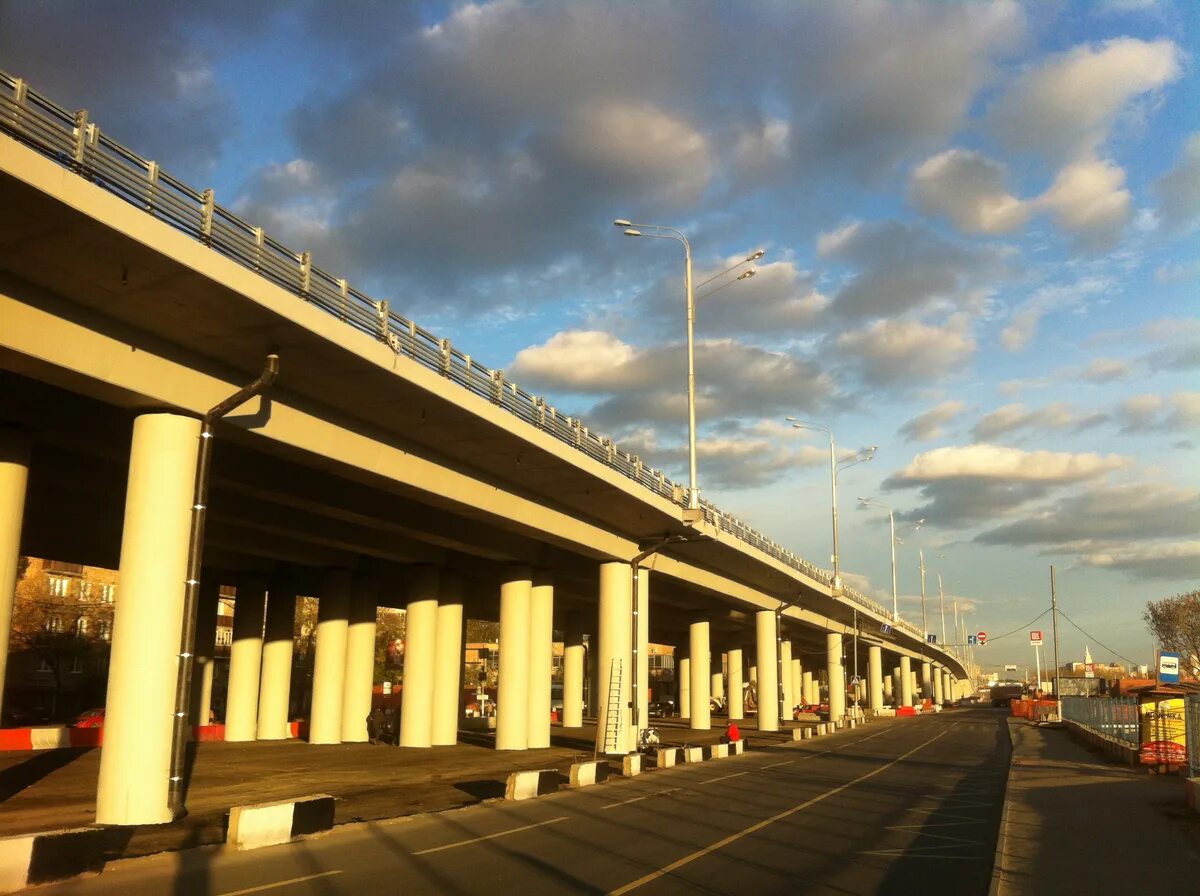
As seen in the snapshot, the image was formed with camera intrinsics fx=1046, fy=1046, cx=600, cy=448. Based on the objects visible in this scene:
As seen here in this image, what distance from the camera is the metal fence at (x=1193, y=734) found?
916 inches

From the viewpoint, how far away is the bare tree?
108m

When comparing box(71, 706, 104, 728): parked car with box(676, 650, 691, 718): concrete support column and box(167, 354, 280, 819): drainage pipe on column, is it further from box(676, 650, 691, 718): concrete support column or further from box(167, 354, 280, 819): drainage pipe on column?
box(676, 650, 691, 718): concrete support column

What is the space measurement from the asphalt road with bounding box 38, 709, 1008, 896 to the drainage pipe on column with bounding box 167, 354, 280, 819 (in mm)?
3009

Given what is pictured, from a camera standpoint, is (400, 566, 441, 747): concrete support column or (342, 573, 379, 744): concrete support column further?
(342, 573, 379, 744): concrete support column

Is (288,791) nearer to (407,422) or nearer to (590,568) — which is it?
(407,422)

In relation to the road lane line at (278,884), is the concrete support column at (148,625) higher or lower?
higher

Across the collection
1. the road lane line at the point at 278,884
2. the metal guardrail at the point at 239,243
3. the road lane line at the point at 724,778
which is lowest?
the road lane line at the point at 724,778

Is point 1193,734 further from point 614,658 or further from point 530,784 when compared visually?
point 614,658

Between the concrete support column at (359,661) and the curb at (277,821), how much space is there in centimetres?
2476

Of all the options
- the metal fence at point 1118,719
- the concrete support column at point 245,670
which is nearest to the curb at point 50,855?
the concrete support column at point 245,670

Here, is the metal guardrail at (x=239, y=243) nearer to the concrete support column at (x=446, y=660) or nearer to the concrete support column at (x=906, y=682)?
the concrete support column at (x=446, y=660)

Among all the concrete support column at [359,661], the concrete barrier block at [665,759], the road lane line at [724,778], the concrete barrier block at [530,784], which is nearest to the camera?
the concrete barrier block at [530,784]

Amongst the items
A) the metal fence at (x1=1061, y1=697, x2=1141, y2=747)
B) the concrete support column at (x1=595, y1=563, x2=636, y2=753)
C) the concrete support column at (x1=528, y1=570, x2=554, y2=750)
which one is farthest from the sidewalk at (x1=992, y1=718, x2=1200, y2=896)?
the concrete support column at (x1=528, y1=570, x2=554, y2=750)

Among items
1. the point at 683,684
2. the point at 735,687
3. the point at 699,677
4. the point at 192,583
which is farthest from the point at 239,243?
the point at 683,684
